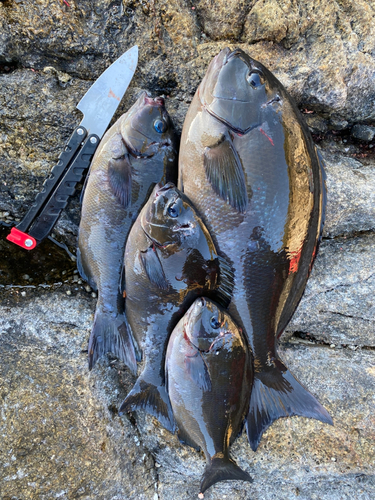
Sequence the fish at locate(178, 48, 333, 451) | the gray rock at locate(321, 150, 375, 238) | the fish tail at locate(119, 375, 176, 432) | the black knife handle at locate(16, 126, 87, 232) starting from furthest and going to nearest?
the gray rock at locate(321, 150, 375, 238) → the black knife handle at locate(16, 126, 87, 232) → the fish tail at locate(119, 375, 176, 432) → the fish at locate(178, 48, 333, 451)

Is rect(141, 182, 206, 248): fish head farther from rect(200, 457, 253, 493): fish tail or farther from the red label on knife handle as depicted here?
rect(200, 457, 253, 493): fish tail

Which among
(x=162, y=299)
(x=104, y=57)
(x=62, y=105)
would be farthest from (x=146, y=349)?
(x=104, y=57)

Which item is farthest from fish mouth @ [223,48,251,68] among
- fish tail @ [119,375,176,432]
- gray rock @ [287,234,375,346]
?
fish tail @ [119,375,176,432]

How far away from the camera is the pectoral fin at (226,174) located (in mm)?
2125

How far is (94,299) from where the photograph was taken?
2764mm

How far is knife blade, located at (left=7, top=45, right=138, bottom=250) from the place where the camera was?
8.05ft

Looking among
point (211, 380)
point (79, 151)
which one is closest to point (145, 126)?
point (79, 151)

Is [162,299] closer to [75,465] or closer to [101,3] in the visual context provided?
[75,465]

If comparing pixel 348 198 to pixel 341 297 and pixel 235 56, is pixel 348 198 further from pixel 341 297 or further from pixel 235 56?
pixel 235 56

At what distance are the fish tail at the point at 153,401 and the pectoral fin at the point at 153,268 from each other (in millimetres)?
747

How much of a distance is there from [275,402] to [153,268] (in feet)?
4.31

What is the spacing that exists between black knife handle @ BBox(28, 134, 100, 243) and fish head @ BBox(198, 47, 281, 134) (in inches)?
38.3

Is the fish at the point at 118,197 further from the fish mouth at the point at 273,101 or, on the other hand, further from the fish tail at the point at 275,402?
the fish tail at the point at 275,402

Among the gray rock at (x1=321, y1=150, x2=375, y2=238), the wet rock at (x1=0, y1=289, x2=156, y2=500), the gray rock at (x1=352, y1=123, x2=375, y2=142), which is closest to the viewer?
A: the wet rock at (x1=0, y1=289, x2=156, y2=500)
